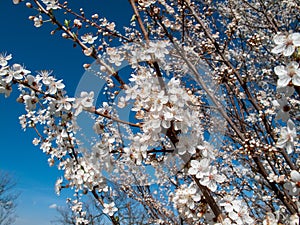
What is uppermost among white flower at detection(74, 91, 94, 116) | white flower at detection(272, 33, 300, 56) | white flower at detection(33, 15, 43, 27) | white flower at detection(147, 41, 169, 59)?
white flower at detection(33, 15, 43, 27)

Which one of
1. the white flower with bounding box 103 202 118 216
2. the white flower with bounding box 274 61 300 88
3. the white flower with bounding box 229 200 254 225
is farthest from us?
the white flower with bounding box 103 202 118 216

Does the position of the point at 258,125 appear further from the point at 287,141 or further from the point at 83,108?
the point at 83,108

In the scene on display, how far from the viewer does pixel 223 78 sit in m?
3.05

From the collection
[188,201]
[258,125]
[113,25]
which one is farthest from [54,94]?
[258,125]

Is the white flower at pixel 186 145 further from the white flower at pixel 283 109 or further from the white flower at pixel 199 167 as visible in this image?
the white flower at pixel 283 109

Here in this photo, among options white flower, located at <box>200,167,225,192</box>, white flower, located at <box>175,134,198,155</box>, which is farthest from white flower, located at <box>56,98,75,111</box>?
white flower, located at <box>200,167,225,192</box>

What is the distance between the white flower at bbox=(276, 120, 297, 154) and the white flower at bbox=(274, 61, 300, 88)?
0.18 m

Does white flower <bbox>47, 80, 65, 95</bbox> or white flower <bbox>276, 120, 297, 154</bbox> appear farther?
white flower <bbox>47, 80, 65, 95</bbox>

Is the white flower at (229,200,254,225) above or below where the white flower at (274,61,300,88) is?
below

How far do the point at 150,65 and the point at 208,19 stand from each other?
288 centimetres

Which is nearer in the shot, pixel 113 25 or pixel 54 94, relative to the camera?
pixel 54 94

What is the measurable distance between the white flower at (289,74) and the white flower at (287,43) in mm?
51

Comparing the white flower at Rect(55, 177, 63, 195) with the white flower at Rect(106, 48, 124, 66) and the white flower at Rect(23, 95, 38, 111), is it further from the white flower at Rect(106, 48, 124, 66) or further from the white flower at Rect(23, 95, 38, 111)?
the white flower at Rect(106, 48, 124, 66)

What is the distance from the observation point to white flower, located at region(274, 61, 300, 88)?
37.1 inches
